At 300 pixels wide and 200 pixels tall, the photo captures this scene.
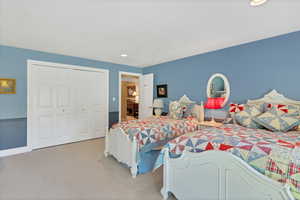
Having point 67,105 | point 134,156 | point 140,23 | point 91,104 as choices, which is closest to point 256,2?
point 140,23

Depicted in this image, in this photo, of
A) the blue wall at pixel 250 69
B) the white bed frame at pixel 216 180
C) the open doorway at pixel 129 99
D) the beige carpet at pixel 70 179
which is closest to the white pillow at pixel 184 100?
the blue wall at pixel 250 69

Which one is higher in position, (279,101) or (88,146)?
(279,101)

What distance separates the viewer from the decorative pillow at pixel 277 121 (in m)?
1.91

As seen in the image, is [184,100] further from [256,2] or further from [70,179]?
[70,179]

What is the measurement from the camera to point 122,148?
248cm

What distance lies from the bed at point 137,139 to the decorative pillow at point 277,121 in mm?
1256

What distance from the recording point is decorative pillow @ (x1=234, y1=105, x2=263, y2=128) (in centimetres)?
215

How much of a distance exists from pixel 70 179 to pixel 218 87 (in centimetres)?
320

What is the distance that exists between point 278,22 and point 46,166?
420 centimetres

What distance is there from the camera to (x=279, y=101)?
236 cm

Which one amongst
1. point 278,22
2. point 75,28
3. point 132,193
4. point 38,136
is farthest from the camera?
point 38,136

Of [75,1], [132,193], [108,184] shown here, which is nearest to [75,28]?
[75,1]

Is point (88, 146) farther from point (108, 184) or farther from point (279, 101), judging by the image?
point (279, 101)

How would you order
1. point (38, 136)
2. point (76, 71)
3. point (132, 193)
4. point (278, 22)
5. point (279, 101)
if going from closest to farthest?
point (132, 193) → point (278, 22) → point (279, 101) → point (38, 136) → point (76, 71)
